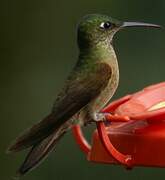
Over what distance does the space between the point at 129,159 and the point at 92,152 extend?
258 millimetres

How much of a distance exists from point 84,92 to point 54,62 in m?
4.15

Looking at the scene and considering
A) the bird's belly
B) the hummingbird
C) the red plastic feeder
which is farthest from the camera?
the bird's belly

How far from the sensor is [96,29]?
5.88 metres

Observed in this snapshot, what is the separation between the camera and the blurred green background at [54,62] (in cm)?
863

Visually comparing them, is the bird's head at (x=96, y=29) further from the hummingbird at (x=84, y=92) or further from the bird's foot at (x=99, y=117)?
the bird's foot at (x=99, y=117)

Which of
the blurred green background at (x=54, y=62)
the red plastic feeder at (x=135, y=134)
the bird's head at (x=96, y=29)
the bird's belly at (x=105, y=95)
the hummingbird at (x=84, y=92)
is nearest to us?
the red plastic feeder at (x=135, y=134)

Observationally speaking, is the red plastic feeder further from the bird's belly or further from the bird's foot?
the bird's belly

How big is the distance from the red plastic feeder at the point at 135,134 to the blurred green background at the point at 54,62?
2786mm

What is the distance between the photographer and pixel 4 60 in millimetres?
10461

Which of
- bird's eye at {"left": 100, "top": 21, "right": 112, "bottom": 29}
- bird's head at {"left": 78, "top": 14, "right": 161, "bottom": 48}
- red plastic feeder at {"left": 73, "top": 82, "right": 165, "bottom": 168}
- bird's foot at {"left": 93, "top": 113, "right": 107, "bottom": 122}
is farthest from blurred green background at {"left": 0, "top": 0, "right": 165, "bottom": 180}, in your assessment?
red plastic feeder at {"left": 73, "top": 82, "right": 165, "bottom": 168}

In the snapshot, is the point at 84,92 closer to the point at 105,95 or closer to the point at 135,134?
the point at 105,95

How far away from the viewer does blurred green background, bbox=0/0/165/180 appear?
8633mm

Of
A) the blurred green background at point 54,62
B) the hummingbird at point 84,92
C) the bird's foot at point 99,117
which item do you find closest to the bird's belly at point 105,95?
the hummingbird at point 84,92

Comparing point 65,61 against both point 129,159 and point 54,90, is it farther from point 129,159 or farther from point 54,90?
point 129,159
